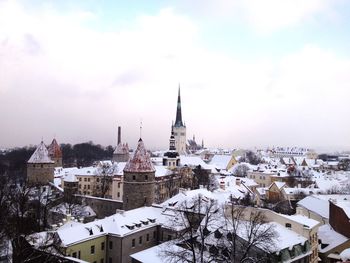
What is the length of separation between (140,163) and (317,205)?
63.7ft

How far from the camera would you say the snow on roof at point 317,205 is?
133ft

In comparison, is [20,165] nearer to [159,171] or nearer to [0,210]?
[159,171]

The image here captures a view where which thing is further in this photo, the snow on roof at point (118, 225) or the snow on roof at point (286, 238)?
the snow on roof at point (118, 225)

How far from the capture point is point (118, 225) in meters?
29.0

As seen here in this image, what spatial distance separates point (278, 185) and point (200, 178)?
13.6 metres

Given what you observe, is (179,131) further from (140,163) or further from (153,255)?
(153,255)

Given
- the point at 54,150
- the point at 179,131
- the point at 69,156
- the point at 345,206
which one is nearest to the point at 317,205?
the point at 345,206

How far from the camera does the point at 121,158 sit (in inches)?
3238

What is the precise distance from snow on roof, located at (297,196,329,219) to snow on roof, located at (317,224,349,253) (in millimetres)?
4632

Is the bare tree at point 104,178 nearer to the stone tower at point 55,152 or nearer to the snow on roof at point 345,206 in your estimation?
the stone tower at point 55,152

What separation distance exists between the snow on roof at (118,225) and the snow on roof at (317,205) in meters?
17.1

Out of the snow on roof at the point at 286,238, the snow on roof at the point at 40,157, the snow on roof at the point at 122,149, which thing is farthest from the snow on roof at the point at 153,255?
the snow on roof at the point at 122,149

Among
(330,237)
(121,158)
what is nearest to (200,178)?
(121,158)

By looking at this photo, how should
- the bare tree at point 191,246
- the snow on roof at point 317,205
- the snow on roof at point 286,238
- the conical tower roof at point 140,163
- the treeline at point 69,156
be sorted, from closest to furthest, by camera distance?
the bare tree at point 191,246
the snow on roof at point 286,238
the conical tower roof at point 140,163
the snow on roof at point 317,205
the treeline at point 69,156
